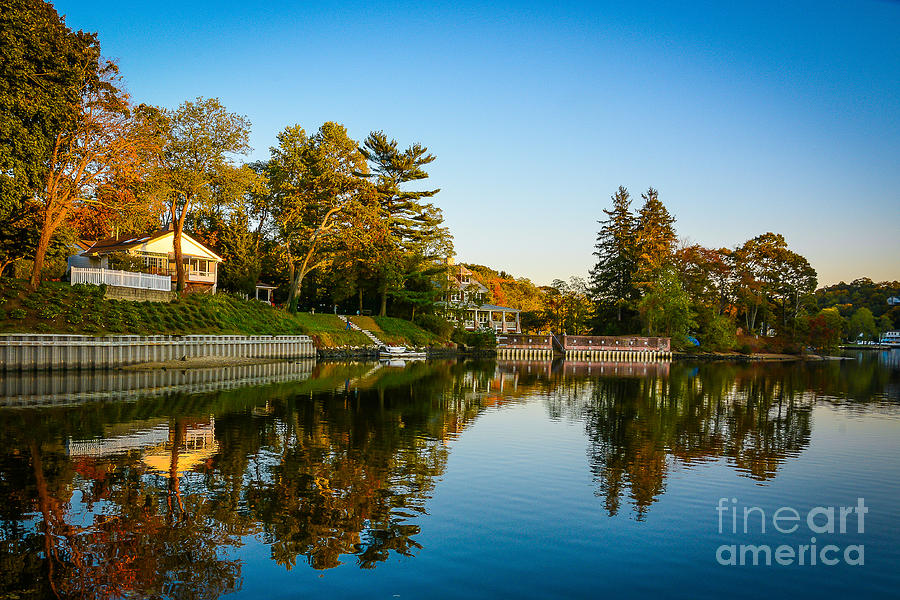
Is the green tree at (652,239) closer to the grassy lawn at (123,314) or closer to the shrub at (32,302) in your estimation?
the grassy lawn at (123,314)

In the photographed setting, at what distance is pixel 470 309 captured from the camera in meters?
71.2

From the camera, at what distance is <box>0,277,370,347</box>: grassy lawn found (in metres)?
32.1

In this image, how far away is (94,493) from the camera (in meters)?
10.8

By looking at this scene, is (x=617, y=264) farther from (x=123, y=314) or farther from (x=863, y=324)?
(x=863, y=324)

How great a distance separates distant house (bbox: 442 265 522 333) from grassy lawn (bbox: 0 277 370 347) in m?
22.1

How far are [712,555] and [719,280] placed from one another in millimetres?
80802

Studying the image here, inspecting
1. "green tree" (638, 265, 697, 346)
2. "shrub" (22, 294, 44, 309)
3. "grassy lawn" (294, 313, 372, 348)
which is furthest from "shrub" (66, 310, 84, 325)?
"green tree" (638, 265, 697, 346)

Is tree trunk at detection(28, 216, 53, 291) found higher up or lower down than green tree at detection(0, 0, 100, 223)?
lower down

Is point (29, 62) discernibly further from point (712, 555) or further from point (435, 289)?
point (435, 289)

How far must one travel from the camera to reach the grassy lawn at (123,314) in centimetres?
3212

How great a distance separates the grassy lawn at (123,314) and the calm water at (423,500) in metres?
10.4

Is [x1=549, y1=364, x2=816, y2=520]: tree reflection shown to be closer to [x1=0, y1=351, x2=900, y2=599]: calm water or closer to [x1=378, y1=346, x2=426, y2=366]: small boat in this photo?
[x1=0, y1=351, x2=900, y2=599]: calm water

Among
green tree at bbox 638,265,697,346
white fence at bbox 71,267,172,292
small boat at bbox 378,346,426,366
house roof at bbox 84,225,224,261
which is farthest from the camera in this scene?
green tree at bbox 638,265,697,346

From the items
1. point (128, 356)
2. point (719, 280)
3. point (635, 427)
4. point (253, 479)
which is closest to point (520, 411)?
point (635, 427)
